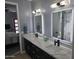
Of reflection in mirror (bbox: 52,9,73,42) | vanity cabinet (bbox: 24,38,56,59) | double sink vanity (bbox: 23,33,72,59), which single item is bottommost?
vanity cabinet (bbox: 24,38,56,59)

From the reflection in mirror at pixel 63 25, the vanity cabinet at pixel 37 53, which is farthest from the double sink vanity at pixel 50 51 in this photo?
the reflection in mirror at pixel 63 25

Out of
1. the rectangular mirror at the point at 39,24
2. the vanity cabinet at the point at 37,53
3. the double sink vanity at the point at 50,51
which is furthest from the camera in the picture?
the rectangular mirror at the point at 39,24

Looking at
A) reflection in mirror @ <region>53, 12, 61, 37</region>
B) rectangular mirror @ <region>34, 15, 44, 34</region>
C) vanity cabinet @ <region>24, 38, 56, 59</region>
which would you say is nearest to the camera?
vanity cabinet @ <region>24, 38, 56, 59</region>

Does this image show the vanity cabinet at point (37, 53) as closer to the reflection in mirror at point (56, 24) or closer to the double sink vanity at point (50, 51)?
the double sink vanity at point (50, 51)

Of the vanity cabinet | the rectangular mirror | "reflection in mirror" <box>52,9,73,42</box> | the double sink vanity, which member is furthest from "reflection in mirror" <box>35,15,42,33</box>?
"reflection in mirror" <box>52,9,73,42</box>

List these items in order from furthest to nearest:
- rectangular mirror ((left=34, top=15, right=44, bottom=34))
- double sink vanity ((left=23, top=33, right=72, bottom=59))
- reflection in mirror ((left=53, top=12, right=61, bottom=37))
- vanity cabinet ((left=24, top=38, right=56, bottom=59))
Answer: rectangular mirror ((left=34, top=15, right=44, bottom=34)), reflection in mirror ((left=53, top=12, right=61, bottom=37)), vanity cabinet ((left=24, top=38, right=56, bottom=59)), double sink vanity ((left=23, top=33, right=72, bottom=59))

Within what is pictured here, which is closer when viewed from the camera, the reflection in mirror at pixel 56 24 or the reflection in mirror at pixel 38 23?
the reflection in mirror at pixel 56 24

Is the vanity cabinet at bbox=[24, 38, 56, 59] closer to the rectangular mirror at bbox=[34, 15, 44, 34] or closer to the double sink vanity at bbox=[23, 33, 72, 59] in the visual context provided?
the double sink vanity at bbox=[23, 33, 72, 59]

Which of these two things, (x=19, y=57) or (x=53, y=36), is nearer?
(x=53, y=36)

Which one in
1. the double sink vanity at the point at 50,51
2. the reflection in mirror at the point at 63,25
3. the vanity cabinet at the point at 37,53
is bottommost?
the vanity cabinet at the point at 37,53

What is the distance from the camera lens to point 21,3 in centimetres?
388
